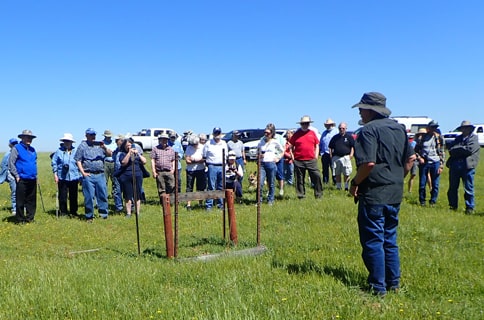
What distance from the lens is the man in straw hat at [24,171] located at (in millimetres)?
10008

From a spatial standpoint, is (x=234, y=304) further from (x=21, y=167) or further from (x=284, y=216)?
(x=21, y=167)

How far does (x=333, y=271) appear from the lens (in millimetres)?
5238

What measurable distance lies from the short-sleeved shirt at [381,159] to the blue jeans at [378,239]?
0.33 feet

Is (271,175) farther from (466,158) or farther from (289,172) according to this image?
(466,158)

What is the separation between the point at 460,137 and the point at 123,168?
774cm

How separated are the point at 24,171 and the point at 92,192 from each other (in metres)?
1.54

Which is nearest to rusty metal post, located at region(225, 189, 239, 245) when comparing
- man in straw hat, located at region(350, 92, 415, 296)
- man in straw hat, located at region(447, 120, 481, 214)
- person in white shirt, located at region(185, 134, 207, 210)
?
man in straw hat, located at region(350, 92, 415, 296)

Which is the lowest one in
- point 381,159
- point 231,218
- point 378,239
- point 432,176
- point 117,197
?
point 117,197

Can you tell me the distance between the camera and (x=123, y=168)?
10664 mm

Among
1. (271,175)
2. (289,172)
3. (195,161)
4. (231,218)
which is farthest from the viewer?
(289,172)

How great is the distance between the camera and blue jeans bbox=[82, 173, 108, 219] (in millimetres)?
10445

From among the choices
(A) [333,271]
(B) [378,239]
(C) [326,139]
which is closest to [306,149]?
(C) [326,139]

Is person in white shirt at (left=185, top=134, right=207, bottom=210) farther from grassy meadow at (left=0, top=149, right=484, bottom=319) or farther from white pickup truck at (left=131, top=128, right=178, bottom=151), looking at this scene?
white pickup truck at (left=131, top=128, right=178, bottom=151)

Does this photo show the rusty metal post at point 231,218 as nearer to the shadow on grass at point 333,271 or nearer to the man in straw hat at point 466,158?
the shadow on grass at point 333,271
